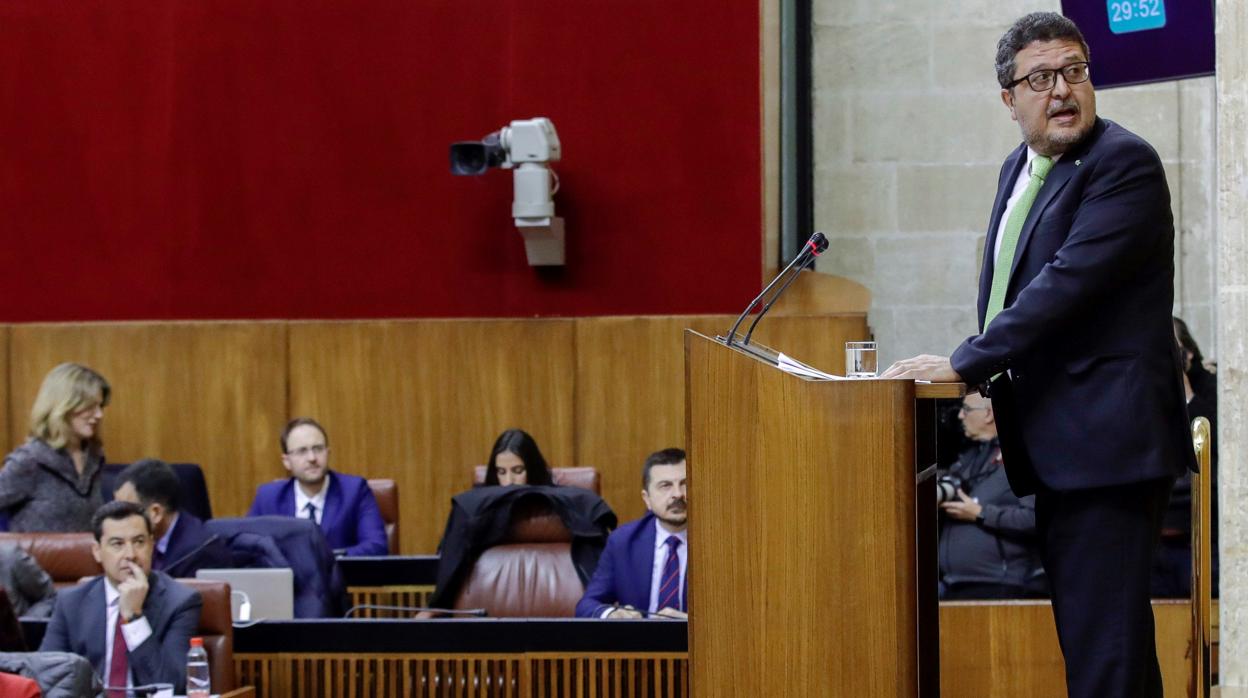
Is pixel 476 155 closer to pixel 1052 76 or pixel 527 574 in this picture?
pixel 527 574

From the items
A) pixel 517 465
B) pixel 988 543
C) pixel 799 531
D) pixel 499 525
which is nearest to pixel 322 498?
pixel 517 465

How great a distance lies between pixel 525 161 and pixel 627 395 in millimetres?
1198

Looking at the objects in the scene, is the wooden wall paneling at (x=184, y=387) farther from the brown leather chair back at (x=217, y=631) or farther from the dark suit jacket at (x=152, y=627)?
the brown leather chair back at (x=217, y=631)

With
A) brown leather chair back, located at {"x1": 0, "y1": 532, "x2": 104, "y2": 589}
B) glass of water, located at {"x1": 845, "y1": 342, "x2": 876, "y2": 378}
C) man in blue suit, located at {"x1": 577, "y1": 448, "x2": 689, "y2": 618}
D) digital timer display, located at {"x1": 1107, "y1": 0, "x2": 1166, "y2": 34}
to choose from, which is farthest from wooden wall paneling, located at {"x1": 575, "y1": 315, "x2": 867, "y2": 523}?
glass of water, located at {"x1": 845, "y1": 342, "x2": 876, "y2": 378}

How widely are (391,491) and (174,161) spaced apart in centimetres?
213

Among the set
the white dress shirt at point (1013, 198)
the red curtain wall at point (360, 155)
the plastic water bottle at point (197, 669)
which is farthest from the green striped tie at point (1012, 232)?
the red curtain wall at point (360, 155)

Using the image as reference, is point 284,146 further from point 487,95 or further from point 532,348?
point 532,348

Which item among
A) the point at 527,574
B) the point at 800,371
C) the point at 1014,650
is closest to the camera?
the point at 800,371

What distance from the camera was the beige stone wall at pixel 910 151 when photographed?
28.1 ft

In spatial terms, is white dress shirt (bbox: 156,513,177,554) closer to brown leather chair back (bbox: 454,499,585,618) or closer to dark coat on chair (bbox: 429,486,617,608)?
dark coat on chair (bbox: 429,486,617,608)

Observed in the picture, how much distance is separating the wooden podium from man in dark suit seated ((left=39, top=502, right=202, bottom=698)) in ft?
7.35

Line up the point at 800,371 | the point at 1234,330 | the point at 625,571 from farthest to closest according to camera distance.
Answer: the point at 625,571 < the point at 1234,330 < the point at 800,371

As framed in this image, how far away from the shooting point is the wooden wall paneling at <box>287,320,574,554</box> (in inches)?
314

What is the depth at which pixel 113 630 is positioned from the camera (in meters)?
4.75
